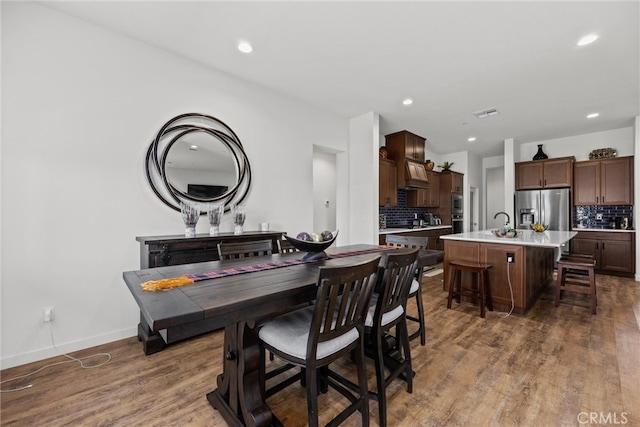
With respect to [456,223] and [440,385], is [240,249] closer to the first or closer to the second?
[440,385]

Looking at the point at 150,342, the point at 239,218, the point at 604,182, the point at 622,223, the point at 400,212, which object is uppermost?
the point at 604,182

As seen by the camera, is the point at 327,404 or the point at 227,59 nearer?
the point at 327,404

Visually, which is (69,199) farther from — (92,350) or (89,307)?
(92,350)

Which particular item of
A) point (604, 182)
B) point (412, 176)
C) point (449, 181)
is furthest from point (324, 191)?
point (604, 182)

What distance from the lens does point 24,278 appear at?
86.0 inches

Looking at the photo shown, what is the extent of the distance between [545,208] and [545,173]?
75 cm

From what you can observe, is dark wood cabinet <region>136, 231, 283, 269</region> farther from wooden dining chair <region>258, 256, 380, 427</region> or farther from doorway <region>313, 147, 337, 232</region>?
doorway <region>313, 147, 337, 232</region>

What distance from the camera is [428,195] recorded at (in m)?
Answer: 6.28

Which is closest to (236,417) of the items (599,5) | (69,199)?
(69,199)

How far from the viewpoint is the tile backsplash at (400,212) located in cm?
595

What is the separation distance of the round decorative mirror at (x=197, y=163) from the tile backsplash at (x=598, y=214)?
6.79 m

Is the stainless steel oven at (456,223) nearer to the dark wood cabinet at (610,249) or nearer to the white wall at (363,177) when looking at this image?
the dark wood cabinet at (610,249)

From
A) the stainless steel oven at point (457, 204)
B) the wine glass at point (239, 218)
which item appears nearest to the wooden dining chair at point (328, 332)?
the wine glass at point (239, 218)

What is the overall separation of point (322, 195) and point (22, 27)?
456 cm
